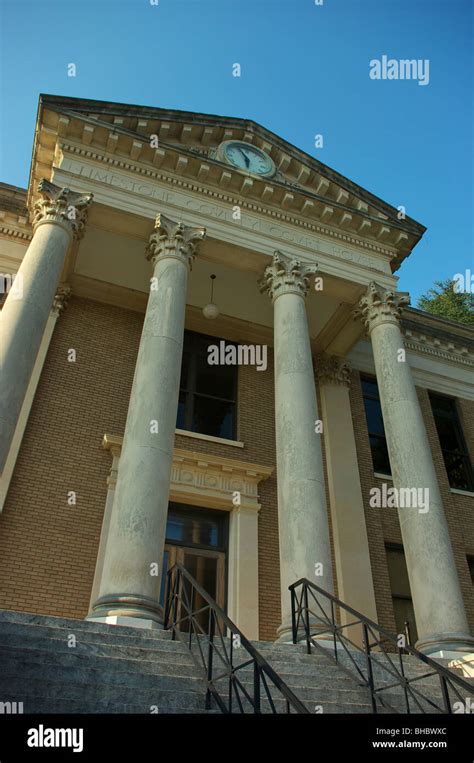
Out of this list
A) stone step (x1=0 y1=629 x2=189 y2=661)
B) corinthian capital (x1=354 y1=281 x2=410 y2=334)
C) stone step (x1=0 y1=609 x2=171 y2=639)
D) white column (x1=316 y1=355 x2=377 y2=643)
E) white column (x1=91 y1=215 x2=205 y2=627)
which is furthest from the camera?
corinthian capital (x1=354 y1=281 x2=410 y2=334)

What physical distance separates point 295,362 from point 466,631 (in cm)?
559

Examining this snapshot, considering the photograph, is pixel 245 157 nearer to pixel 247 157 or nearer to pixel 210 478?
pixel 247 157

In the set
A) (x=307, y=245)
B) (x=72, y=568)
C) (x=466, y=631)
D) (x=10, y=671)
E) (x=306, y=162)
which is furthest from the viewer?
(x=306, y=162)

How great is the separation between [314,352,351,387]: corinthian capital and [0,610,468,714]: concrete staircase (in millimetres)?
10258

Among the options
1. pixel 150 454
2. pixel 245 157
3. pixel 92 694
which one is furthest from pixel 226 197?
pixel 92 694

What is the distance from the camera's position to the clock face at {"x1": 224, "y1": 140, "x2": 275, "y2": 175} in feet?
49.0

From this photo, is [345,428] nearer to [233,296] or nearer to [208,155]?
[233,296]

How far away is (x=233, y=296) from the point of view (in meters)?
16.3

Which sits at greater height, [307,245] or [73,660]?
[307,245]

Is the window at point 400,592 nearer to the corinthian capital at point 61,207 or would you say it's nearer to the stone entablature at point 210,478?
the stone entablature at point 210,478

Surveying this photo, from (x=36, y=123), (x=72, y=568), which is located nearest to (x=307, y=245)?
(x=36, y=123)

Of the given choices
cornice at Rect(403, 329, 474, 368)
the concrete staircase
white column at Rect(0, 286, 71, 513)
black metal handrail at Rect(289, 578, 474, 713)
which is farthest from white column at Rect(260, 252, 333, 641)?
cornice at Rect(403, 329, 474, 368)

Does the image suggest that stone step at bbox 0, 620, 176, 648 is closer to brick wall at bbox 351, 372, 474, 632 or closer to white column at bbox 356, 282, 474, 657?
white column at bbox 356, 282, 474, 657

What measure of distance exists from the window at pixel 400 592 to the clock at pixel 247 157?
9983mm
